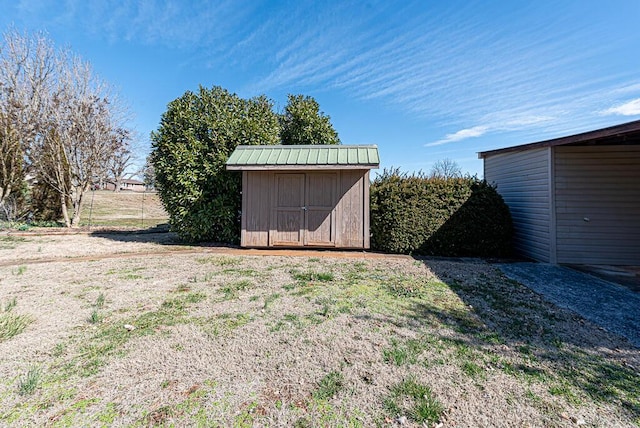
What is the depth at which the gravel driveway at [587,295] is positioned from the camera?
320cm

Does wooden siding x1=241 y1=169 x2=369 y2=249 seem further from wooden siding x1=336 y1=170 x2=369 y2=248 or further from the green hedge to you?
the green hedge

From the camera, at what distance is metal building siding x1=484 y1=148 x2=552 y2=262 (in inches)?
249

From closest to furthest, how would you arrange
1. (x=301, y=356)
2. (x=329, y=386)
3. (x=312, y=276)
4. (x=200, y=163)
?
1. (x=329, y=386)
2. (x=301, y=356)
3. (x=312, y=276)
4. (x=200, y=163)

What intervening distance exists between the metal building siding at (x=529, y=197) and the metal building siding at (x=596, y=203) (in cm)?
22

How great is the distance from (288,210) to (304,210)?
44 cm

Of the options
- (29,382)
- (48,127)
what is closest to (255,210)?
(29,382)

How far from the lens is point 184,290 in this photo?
407cm

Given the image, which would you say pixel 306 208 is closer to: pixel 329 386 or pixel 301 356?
pixel 301 356

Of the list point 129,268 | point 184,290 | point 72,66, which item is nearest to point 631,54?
point 184,290

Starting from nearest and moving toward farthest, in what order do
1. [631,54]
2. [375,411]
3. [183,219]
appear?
[375,411] < [631,54] < [183,219]

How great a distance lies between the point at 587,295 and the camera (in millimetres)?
4109

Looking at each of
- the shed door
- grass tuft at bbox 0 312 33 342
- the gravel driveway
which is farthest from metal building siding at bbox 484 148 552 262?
grass tuft at bbox 0 312 33 342

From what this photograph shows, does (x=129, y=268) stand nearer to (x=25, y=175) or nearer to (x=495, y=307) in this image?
(x=495, y=307)

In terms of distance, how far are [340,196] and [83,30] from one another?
11.0 metres
